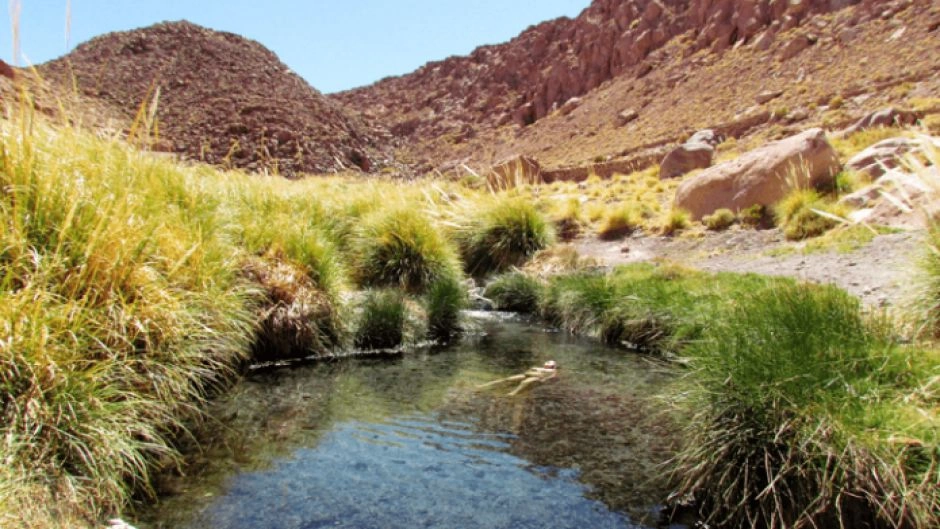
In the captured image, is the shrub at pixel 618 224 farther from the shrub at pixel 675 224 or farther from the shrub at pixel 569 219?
the shrub at pixel 675 224

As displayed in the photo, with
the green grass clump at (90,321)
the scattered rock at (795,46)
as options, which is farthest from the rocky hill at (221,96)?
the green grass clump at (90,321)

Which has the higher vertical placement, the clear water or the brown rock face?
the brown rock face

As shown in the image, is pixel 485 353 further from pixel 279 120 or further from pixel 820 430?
pixel 279 120

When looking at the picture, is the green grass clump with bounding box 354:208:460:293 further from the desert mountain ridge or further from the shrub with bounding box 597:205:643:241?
the desert mountain ridge

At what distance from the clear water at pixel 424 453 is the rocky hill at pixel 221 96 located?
2914 centimetres

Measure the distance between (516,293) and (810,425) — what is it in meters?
7.40

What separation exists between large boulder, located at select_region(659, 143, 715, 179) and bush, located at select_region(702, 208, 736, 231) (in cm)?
885

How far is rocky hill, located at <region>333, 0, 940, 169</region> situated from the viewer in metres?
35.6

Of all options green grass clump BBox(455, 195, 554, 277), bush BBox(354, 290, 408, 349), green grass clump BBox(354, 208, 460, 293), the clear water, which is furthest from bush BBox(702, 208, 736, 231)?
bush BBox(354, 290, 408, 349)

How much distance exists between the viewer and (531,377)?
237 inches

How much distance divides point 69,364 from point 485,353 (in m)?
4.53

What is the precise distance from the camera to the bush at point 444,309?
Answer: 8039 mm

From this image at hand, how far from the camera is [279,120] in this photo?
4297 centimetres

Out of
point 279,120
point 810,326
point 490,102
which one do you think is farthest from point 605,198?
point 490,102
